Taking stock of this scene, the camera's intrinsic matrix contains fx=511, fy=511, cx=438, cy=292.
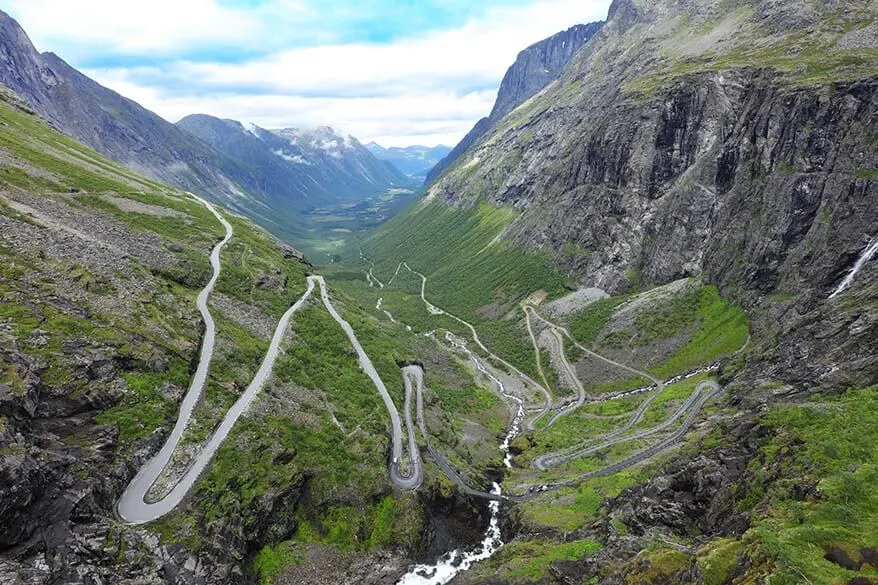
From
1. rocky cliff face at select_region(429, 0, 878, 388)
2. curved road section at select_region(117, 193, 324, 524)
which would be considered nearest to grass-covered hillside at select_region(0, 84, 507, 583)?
curved road section at select_region(117, 193, 324, 524)

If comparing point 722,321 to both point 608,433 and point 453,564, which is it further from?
point 453,564

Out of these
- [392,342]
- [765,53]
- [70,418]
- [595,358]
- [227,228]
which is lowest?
[595,358]

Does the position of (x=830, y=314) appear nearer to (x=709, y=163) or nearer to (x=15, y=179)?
(x=709, y=163)

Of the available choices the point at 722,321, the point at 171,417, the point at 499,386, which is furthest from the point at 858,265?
the point at 171,417

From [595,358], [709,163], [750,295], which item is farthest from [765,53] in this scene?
[595,358]

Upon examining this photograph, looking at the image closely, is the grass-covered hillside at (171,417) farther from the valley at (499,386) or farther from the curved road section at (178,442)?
the curved road section at (178,442)

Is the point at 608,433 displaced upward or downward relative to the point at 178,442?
downward

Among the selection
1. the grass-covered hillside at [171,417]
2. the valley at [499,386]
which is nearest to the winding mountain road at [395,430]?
the valley at [499,386]
